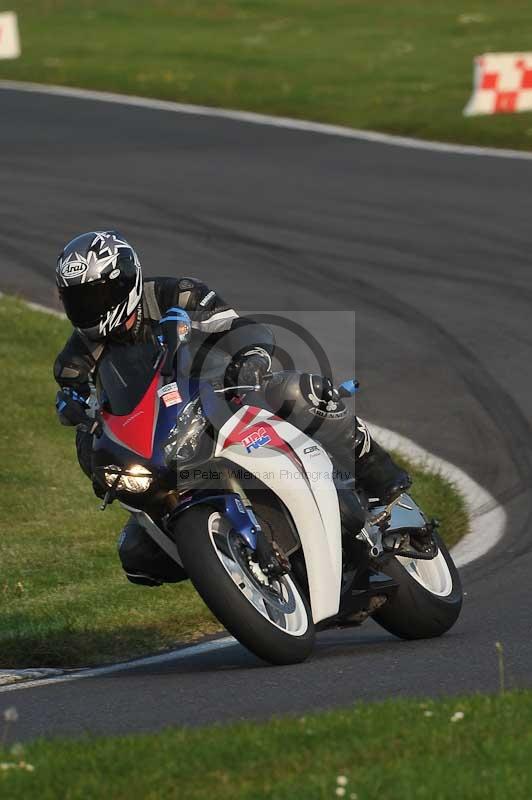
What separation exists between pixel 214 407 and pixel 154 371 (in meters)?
0.30

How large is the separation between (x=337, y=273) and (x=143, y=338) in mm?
9716

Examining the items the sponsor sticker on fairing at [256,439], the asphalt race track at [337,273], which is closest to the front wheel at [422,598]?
the asphalt race track at [337,273]

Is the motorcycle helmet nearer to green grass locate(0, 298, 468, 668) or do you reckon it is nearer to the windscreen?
the windscreen

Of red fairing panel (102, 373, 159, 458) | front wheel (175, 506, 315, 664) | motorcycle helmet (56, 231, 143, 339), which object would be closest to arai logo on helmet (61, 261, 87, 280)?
motorcycle helmet (56, 231, 143, 339)

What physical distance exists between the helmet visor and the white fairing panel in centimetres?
69

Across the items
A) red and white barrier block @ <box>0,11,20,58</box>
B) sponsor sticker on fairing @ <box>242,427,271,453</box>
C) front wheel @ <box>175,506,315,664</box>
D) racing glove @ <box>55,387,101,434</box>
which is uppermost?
racing glove @ <box>55,387,101,434</box>

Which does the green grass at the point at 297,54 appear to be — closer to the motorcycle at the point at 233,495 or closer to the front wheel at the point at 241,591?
the motorcycle at the point at 233,495

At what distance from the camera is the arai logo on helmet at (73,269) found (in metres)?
6.38

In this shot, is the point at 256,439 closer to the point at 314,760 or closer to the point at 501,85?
the point at 314,760

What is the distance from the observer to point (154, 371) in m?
6.52

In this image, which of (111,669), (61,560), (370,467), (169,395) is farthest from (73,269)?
(61,560)

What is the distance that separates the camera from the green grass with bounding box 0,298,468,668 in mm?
7871

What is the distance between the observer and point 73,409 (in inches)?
264

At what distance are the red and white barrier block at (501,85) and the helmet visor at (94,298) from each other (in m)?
17.7
